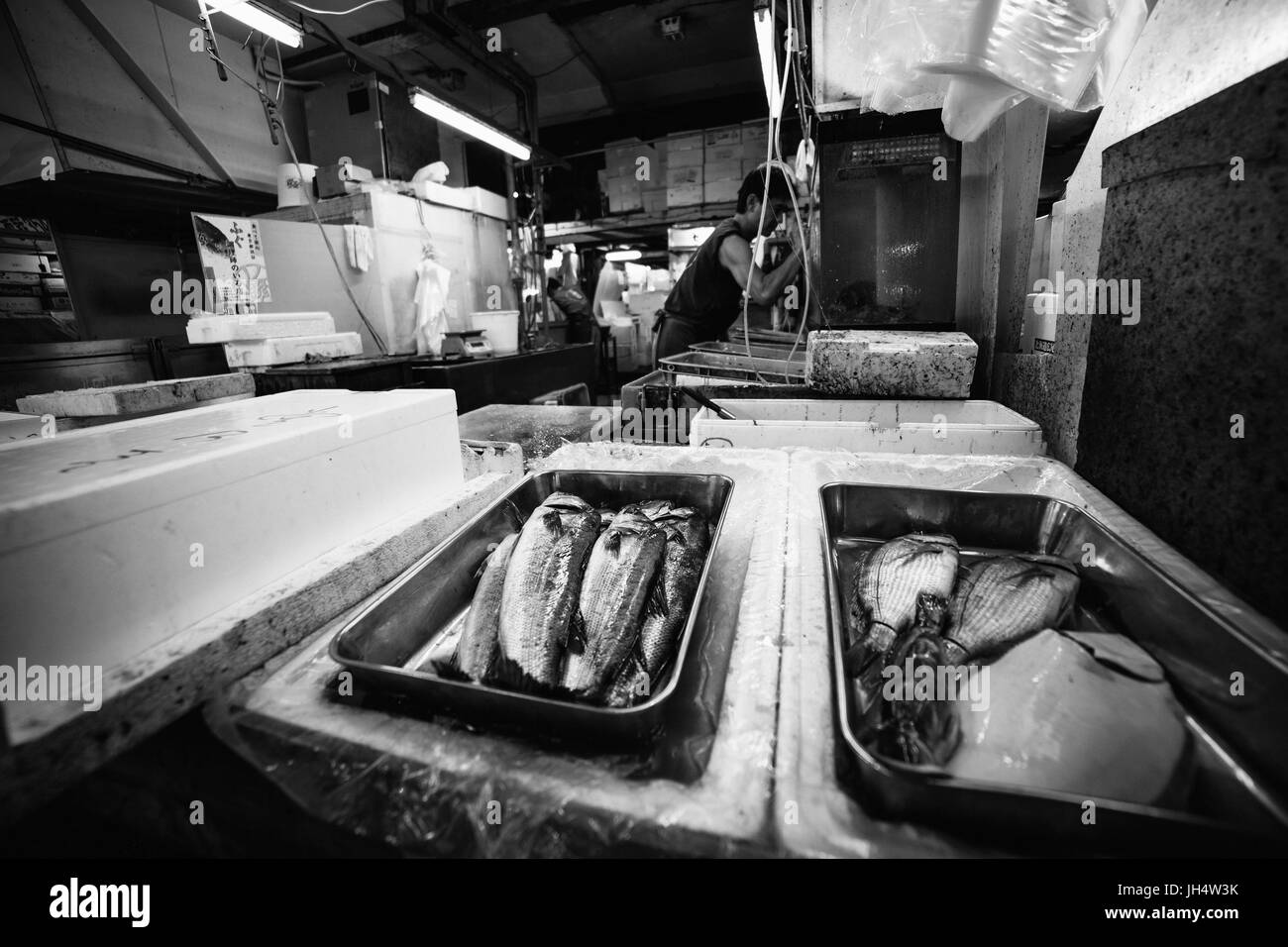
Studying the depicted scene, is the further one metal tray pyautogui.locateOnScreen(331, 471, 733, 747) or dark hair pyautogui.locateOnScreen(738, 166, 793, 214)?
dark hair pyautogui.locateOnScreen(738, 166, 793, 214)

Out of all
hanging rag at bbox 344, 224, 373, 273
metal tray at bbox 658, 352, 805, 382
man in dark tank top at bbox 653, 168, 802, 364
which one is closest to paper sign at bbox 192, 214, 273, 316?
hanging rag at bbox 344, 224, 373, 273

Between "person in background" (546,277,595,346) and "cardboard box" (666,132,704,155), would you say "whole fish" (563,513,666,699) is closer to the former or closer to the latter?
"cardboard box" (666,132,704,155)

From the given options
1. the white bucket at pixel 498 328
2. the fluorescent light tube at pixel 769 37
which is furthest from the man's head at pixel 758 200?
the white bucket at pixel 498 328

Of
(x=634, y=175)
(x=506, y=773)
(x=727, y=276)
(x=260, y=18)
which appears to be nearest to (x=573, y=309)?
(x=634, y=175)

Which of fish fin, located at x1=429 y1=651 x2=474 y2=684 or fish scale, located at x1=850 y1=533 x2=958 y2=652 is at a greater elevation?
fish scale, located at x1=850 y1=533 x2=958 y2=652

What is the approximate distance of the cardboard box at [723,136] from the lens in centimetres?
923

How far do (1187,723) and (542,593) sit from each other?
1293mm

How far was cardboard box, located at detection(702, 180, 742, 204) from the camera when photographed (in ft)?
31.1

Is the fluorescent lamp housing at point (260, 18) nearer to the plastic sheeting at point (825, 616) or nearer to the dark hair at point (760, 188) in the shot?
the dark hair at point (760, 188)

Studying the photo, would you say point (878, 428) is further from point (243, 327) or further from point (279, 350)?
point (243, 327)

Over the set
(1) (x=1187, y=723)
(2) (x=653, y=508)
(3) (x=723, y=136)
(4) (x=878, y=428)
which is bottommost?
(1) (x=1187, y=723)

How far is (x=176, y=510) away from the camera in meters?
1.13

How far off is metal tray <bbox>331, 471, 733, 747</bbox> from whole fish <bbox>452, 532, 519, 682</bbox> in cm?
9

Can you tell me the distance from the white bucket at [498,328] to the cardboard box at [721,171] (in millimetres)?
5106
